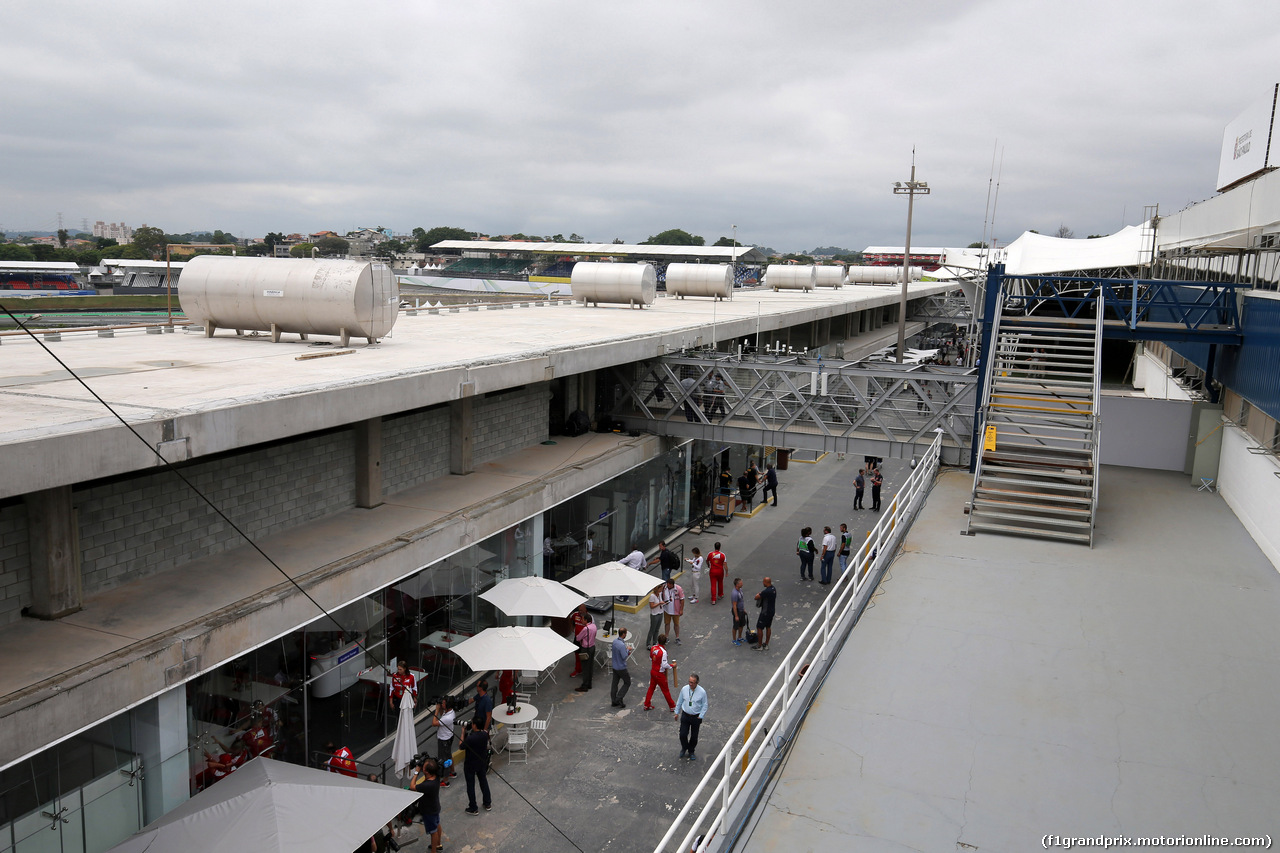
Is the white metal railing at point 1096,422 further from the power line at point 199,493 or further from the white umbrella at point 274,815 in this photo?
the power line at point 199,493

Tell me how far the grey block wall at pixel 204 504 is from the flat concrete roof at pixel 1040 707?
320 inches

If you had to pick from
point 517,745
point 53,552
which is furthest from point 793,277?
point 53,552

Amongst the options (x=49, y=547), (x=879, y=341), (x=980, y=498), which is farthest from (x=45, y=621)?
(x=879, y=341)

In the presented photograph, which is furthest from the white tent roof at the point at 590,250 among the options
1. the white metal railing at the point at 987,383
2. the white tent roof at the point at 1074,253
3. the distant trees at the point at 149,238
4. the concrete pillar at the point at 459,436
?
the white metal railing at the point at 987,383

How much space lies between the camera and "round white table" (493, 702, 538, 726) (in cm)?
1312

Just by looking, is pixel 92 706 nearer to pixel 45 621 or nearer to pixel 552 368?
pixel 45 621

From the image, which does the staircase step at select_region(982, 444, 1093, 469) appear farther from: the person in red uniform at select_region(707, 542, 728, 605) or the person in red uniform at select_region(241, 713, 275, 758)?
the person in red uniform at select_region(241, 713, 275, 758)

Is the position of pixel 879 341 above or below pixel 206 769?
above

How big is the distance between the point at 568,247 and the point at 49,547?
279ft

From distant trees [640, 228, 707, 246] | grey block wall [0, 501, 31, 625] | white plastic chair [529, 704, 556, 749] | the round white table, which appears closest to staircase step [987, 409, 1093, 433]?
white plastic chair [529, 704, 556, 749]

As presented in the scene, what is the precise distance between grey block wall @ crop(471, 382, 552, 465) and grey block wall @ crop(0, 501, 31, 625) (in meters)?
8.45

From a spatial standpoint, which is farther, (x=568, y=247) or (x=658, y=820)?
(x=568, y=247)

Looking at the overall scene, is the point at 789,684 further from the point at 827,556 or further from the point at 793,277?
the point at 793,277

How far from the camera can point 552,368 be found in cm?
1630
